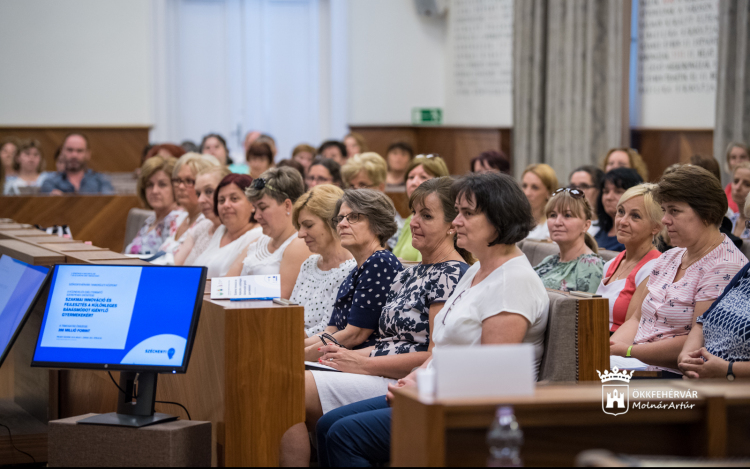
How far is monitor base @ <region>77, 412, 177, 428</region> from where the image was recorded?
7.15ft

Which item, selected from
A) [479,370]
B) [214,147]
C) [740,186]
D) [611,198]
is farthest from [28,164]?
[479,370]

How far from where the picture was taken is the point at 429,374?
1646 millimetres

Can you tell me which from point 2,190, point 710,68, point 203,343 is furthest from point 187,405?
point 2,190

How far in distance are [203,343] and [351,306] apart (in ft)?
2.53

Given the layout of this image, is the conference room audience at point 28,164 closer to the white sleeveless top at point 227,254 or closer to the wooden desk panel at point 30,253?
the white sleeveless top at point 227,254

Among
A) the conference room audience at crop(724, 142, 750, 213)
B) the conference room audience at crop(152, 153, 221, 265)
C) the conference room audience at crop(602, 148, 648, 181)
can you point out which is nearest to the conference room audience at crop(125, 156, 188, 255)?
the conference room audience at crop(152, 153, 221, 265)

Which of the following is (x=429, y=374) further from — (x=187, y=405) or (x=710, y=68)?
(x=710, y=68)

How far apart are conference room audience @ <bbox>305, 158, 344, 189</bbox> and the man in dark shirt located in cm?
258

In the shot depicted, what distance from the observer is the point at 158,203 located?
18.6ft

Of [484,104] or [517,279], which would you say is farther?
[484,104]

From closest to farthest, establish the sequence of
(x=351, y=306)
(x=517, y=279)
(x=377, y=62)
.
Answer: (x=517, y=279)
(x=351, y=306)
(x=377, y=62)

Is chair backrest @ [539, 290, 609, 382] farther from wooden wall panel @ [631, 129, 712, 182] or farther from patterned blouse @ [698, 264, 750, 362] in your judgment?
wooden wall panel @ [631, 129, 712, 182]

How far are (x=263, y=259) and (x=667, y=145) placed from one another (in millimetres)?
3971

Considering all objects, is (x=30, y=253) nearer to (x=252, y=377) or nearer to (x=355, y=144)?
(x=252, y=377)
